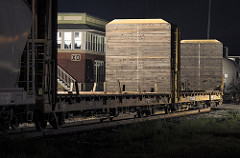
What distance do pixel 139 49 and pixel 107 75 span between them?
84.9 inches

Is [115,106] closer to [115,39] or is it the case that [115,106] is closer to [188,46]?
[115,39]

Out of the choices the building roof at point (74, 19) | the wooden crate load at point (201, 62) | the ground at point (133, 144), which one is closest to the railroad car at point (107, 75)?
the ground at point (133, 144)

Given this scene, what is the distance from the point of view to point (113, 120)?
18078mm

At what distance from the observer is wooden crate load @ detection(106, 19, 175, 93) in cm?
2231

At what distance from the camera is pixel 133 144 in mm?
11227

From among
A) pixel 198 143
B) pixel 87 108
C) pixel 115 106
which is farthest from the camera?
pixel 115 106

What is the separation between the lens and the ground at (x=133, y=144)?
31.6 ft

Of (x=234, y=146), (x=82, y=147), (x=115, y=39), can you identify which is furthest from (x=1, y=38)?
(x=115, y=39)

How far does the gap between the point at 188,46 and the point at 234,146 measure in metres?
22.1

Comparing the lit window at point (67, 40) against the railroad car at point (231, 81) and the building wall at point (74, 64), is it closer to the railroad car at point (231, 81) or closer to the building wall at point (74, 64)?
the building wall at point (74, 64)

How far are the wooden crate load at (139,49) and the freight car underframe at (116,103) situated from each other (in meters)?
1.16

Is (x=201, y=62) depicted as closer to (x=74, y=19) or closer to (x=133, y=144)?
(x=74, y=19)

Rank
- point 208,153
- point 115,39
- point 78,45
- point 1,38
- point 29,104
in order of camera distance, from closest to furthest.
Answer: point 208,153 → point 1,38 → point 29,104 → point 115,39 → point 78,45

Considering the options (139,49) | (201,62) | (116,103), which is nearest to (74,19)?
(201,62)
